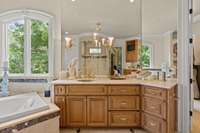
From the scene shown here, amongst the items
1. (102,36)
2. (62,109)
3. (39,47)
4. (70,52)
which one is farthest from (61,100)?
(102,36)

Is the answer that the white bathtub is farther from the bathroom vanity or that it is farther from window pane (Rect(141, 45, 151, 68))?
window pane (Rect(141, 45, 151, 68))

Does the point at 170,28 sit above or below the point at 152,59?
above

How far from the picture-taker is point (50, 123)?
3.11 m

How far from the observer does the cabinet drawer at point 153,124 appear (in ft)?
12.2

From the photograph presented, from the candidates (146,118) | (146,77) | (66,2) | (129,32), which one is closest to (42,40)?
(66,2)

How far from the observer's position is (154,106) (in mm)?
3936

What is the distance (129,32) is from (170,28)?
820 mm

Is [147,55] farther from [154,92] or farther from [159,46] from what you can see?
[154,92]

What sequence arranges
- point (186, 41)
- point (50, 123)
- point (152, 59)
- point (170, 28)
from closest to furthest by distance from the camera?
point (50, 123)
point (186, 41)
point (170, 28)
point (152, 59)

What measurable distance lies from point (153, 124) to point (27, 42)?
3019 millimetres

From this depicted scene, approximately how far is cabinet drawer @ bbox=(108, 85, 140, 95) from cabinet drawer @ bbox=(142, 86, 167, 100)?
15 centimetres

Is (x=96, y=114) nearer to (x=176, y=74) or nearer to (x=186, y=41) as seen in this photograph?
(x=176, y=74)

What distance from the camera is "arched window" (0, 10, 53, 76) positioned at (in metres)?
5.12

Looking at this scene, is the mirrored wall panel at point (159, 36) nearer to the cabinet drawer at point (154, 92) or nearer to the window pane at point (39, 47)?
the cabinet drawer at point (154, 92)
